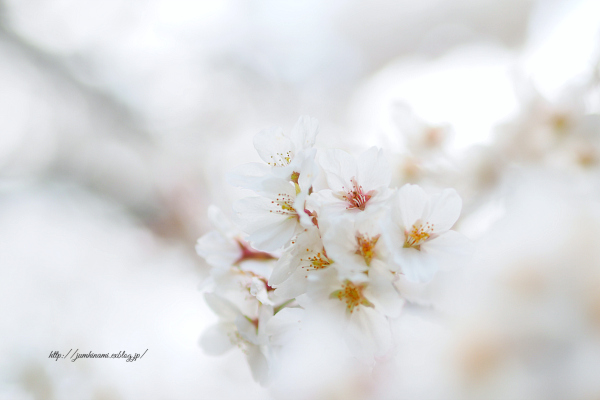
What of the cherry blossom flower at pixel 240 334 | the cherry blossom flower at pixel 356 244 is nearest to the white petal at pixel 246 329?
the cherry blossom flower at pixel 240 334

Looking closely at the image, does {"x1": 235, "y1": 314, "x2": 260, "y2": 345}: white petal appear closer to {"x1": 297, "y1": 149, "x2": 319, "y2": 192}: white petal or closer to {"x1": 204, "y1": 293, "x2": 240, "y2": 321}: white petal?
{"x1": 204, "y1": 293, "x2": 240, "y2": 321}: white petal

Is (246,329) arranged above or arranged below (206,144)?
below

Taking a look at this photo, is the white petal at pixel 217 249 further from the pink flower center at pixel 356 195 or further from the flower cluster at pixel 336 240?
the pink flower center at pixel 356 195

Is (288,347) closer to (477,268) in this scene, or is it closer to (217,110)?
(477,268)

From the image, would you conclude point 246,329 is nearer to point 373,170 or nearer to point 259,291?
point 259,291

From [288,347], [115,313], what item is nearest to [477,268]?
[288,347]

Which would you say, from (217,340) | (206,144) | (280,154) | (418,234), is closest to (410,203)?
(418,234)

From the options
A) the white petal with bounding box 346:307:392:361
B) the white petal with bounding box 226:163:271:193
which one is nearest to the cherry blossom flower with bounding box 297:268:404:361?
the white petal with bounding box 346:307:392:361
